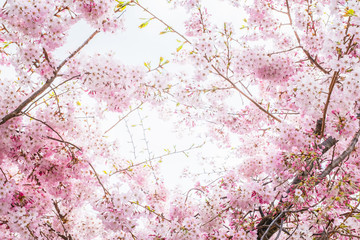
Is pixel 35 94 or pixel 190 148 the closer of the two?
pixel 35 94

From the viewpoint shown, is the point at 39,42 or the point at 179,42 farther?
the point at 179,42

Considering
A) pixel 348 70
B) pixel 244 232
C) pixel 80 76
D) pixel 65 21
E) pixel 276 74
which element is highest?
pixel 276 74

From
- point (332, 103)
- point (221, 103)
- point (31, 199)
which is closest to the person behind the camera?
point (332, 103)

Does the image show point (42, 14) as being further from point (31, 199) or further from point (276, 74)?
point (276, 74)

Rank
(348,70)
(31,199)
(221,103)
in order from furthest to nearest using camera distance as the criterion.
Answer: (221,103) < (31,199) < (348,70)

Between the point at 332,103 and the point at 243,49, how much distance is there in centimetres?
214

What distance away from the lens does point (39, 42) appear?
4.45m

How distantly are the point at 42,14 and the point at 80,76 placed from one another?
0.89 m

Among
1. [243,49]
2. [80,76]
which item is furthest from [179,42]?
[80,76]

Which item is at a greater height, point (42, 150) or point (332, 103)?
point (332, 103)

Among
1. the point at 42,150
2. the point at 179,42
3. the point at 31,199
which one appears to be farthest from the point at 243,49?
the point at 31,199

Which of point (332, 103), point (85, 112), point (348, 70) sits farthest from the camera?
point (85, 112)

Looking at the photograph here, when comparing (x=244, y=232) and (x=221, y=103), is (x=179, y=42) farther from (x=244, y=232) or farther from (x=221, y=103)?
(x=244, y=232)

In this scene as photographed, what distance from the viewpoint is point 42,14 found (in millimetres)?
4145
